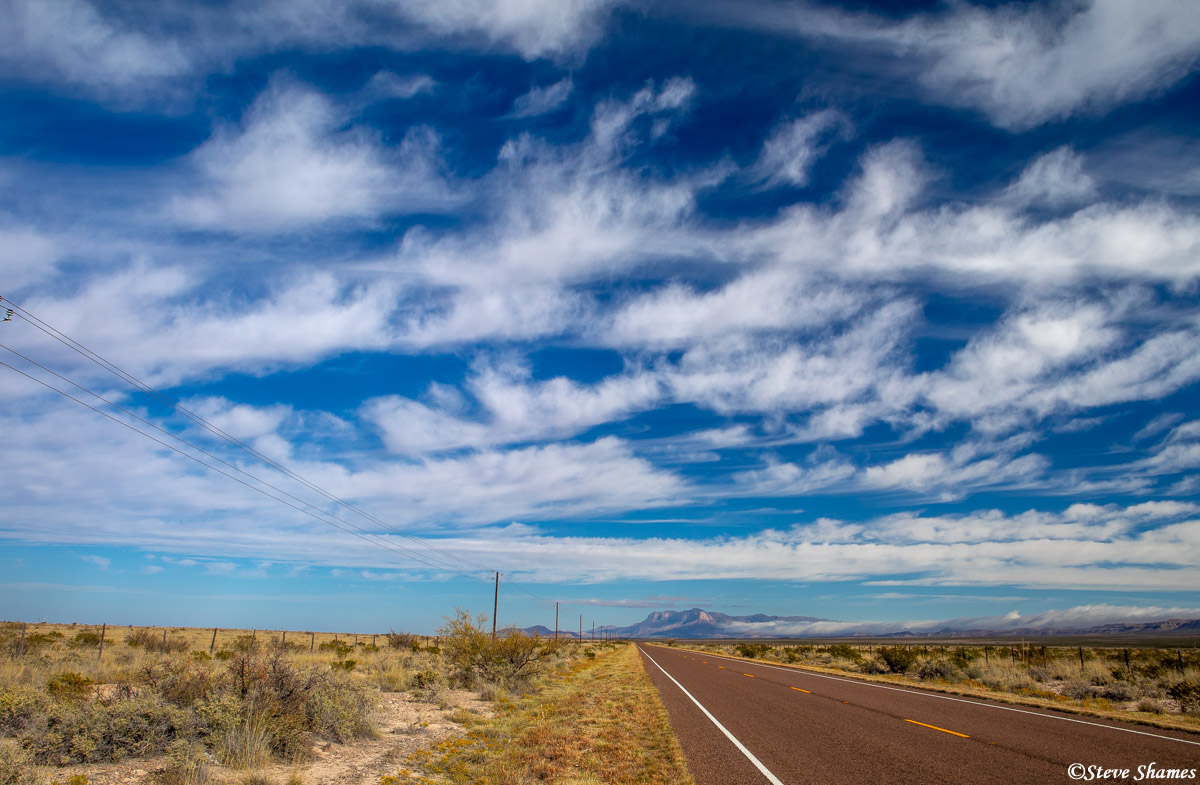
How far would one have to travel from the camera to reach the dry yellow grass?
356 inches

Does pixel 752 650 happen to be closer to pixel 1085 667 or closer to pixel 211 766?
pixel 1085 667

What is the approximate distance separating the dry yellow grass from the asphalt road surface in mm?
531

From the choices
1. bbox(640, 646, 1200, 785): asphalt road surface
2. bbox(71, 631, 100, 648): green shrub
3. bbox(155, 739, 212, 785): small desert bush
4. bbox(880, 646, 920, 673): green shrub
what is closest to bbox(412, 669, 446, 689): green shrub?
bbox(640, 646, 1200, 785): asphalt road surface

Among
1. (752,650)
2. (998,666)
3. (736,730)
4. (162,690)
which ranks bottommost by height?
(752,650)

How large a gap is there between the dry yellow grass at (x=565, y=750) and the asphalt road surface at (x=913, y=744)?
0.53 meters

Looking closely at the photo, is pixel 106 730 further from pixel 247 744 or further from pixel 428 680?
pixel 428 680

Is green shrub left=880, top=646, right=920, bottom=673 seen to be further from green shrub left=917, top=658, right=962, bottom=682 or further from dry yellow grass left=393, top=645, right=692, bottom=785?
dry yellow grass left=393, top=645, right=692, bottom=785

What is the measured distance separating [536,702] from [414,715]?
14.9ft

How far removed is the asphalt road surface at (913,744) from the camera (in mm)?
8320

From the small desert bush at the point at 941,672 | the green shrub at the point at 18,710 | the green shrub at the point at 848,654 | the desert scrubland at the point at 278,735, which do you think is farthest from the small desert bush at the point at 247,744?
the green shrub at the point at 848,654

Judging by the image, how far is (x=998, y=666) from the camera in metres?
31.5

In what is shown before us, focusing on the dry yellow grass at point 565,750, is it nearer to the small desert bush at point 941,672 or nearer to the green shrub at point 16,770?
the green shrub at point 16,770

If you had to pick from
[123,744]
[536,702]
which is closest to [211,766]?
[123,744]

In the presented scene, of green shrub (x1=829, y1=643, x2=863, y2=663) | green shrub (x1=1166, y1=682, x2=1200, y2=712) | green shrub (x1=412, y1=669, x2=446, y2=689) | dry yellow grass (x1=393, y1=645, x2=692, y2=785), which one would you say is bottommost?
green shrub (x1=829, y1=643, x2=863, y2=663)
